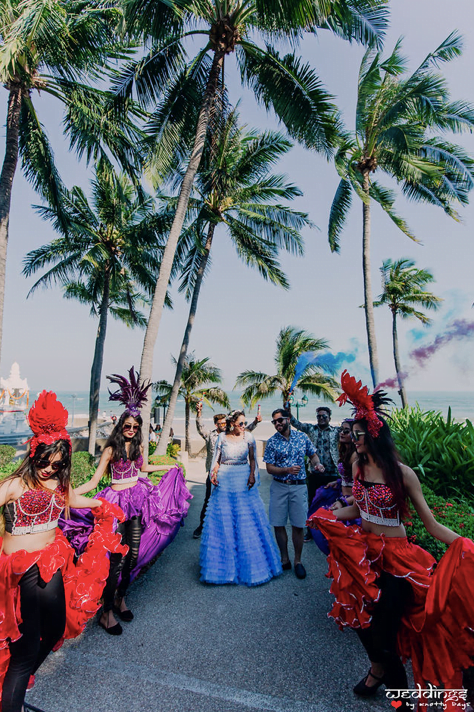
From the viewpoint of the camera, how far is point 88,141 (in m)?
8.73

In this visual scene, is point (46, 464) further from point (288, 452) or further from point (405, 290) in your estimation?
point (405, 290)

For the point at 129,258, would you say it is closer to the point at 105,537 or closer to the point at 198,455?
the point at 198,455

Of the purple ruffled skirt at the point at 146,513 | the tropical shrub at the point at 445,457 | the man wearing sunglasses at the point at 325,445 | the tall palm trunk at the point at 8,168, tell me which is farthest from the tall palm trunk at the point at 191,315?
the tropical shrub at the point at 445,457

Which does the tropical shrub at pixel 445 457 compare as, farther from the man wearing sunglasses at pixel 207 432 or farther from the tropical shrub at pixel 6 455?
the tropical shrub at pixel 6 455

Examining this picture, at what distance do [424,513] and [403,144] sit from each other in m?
9.94

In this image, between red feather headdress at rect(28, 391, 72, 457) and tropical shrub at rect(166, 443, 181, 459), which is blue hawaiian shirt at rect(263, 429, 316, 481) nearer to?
red feather headdress at rect(28, 391, 72, 457)

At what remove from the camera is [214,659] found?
9.83 feet

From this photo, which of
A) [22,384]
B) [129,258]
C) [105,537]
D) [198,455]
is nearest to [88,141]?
[129,258]

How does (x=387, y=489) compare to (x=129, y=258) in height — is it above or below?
below

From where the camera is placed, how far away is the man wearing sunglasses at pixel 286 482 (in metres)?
4.82

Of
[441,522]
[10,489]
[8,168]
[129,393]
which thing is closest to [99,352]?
[8,168]

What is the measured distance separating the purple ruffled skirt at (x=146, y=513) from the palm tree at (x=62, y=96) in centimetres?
554

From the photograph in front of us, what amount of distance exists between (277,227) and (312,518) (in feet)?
37.2

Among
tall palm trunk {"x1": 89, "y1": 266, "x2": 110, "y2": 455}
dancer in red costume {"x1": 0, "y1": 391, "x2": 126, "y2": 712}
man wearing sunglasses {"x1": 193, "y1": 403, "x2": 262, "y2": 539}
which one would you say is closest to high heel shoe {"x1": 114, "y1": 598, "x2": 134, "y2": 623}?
dancer in red costume {"x1": 0, "y1": 391, "x2": 126, "y2": 712}
